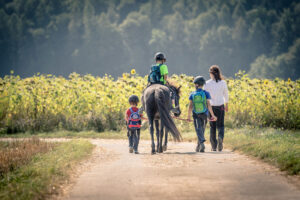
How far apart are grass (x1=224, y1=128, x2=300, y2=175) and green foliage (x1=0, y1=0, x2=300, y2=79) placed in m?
49.9

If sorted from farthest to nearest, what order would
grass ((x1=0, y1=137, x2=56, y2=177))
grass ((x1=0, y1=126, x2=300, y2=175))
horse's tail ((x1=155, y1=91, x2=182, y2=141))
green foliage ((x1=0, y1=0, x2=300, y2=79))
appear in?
green foliage ((x1=0, y1=0, x2=300, y2=79)), horse's tail ((x1=155, y1=91, x2=182, y2=141)), grass ((x1=0, y1=137, x2=56, y2=177)), grass ((x1=0, y1=126, x2=300, y2=175))

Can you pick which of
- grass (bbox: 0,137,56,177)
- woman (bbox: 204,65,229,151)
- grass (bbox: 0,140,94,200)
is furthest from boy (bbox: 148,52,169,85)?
grass (bbox: 0,137,56,177)

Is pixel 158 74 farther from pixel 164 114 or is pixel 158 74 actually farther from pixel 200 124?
pixel 200 124

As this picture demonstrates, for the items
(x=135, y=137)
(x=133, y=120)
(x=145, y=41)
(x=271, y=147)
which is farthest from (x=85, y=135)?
(x=145, y=41)

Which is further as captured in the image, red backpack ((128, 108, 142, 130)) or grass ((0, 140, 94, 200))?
red backpack ((128, 108, 142, 130))

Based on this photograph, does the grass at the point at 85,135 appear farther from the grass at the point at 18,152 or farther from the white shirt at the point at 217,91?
the white shirt at the point at 217,91

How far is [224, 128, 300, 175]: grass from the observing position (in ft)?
27.2

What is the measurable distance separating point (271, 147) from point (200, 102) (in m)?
1.95

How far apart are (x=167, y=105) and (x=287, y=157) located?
314 cm

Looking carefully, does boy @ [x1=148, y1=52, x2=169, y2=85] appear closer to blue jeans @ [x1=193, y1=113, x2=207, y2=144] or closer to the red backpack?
the red backpack

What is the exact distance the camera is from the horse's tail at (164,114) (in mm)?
10500

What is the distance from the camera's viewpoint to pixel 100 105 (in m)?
18.5

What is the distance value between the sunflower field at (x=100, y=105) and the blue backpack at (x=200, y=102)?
19.0ft

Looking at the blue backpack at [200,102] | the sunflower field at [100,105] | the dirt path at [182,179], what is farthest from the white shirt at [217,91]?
the sunflower field at [100,105]
